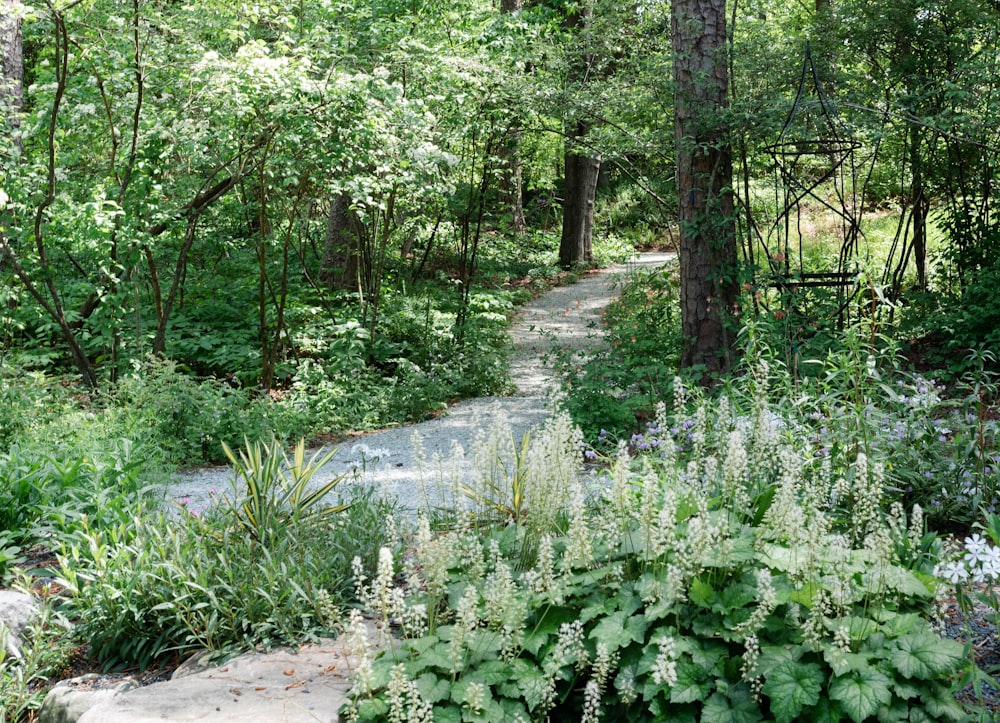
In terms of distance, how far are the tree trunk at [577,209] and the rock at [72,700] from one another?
13534mm

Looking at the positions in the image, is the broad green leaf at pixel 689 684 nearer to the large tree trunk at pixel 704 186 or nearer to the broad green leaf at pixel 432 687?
the broad green leaf at pixel 432 687

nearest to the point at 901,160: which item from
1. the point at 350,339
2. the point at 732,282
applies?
the point at 732,282

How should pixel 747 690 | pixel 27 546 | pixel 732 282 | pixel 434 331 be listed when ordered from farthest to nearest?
pixel 434 331
pixel 732 282
pixel 27 546
pixel 747 690

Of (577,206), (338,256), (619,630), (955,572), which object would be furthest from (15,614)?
(577,206)

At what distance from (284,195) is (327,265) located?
191 cm

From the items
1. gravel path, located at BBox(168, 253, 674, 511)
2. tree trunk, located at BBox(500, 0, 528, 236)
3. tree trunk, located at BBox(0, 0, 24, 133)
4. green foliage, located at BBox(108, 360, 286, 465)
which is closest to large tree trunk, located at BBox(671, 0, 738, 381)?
gravel path, located at BBox(168, 253, 674, 511)

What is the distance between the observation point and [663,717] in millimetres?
2504

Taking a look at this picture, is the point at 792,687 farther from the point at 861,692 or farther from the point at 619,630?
the point at 619,630

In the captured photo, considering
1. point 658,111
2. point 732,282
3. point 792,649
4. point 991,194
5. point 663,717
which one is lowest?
point 663,717

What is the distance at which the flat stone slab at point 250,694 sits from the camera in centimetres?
258

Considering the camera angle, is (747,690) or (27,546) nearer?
(747,690)

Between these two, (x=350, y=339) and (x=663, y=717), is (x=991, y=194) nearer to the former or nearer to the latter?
(x=350, y=339)

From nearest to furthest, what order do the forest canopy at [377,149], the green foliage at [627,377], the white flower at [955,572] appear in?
the white flower at [955,572], the green foliage at [627,377], the forest canopy at [377,149]

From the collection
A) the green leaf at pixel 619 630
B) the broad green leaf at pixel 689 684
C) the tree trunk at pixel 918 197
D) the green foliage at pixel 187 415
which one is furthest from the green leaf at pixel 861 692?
the tree trunk at pixel 918 197
